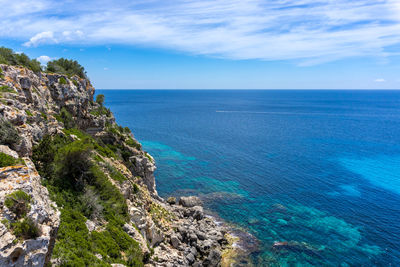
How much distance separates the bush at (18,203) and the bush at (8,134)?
6597 millimetres

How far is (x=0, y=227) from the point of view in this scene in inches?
393

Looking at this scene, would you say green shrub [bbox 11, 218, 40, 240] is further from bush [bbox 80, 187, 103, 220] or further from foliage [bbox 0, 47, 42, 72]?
foliage [bbox 0, 47, 42, 72]

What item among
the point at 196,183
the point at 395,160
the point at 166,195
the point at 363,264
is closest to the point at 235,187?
the point at 196,183

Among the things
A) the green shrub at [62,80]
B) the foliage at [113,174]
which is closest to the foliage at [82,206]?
the foliage at [113,174]

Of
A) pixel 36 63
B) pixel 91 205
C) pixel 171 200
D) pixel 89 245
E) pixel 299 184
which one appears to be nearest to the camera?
pixel 89 245

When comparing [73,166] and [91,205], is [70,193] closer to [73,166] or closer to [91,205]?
[91,205]

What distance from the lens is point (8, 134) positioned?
1616 centimetres

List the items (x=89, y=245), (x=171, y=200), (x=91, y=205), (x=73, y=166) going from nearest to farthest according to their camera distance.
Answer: (x=89, y=245), (x=91, y=205), (x=73, y=166), (x=171, y=200)

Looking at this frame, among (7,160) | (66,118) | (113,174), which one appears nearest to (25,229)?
(7,160)

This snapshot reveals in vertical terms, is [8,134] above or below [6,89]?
below

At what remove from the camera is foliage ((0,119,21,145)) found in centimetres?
1589

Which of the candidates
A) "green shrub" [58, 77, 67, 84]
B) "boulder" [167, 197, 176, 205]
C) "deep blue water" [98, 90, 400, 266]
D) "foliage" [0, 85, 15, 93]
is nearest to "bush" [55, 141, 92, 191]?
"foliage" [0, 85, 15, 93]

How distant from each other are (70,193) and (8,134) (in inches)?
255

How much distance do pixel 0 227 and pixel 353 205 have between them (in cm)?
5417
